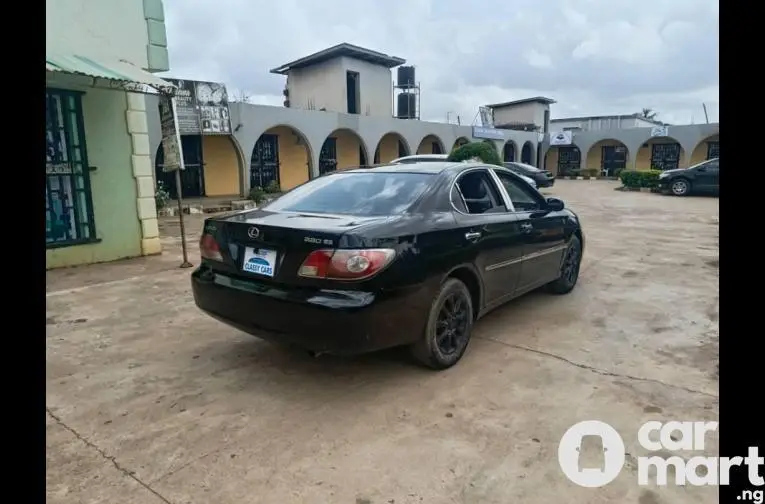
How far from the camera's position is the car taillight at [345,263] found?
2.84 metres

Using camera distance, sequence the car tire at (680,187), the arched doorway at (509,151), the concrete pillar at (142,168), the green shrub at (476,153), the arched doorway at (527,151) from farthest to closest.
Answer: the arched doorway at (527,151) → the arched doorway at (509,151) → the green shrub at (476,153) → the car tire at (680,187) → the concrete pillar at (142,168)

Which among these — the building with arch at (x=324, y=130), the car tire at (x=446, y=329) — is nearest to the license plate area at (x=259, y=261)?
the car tire at (x=446, y=329)

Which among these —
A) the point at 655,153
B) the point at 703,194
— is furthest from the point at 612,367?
the point at 655,153

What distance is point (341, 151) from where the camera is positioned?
22875 millimetres

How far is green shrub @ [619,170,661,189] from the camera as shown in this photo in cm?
2136

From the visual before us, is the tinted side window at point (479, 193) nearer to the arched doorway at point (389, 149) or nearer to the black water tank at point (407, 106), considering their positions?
the arched doorway at point (389, 149)

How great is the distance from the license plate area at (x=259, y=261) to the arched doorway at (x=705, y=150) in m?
33.8

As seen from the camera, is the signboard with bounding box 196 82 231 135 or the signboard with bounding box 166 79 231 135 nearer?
the signboard with bounding box 166 79 231 135

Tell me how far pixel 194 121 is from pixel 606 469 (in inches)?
588

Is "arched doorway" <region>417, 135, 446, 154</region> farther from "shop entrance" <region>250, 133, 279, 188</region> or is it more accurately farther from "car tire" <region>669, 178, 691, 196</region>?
"car tire" <region>669, 178, 691, 196</region>

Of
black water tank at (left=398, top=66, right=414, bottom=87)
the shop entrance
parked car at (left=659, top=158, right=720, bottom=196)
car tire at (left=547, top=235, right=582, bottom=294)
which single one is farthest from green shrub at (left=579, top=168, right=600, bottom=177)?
car tire at (left=547, top=235, right=582, bottom=294)

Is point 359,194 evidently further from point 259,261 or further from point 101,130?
point 101,130

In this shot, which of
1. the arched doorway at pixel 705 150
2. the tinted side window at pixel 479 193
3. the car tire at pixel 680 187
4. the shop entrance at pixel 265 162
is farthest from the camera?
the arched doorway at pixel 705 150

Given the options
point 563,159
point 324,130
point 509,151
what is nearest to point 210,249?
point 324,130
